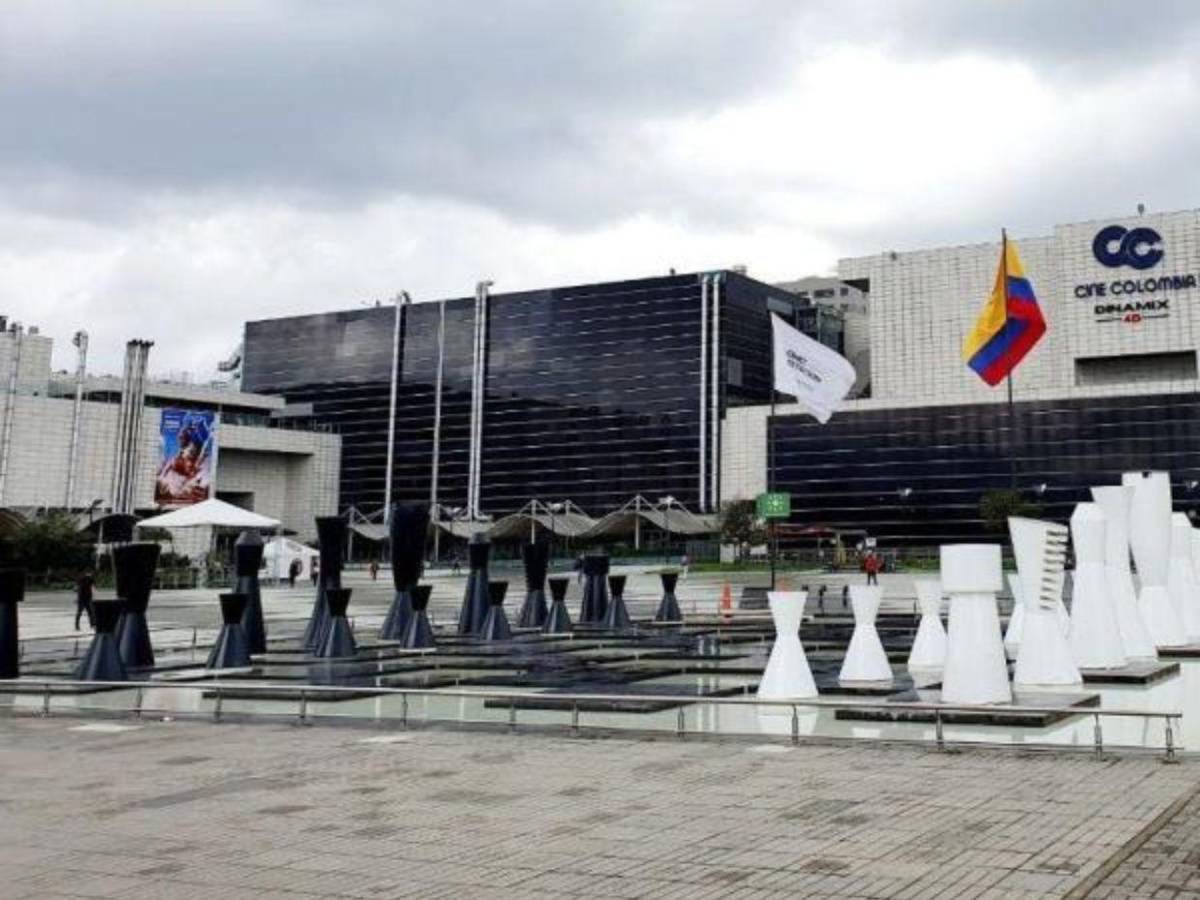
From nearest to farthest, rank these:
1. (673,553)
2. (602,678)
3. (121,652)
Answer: (602,678) < (121,652) < (673,553)

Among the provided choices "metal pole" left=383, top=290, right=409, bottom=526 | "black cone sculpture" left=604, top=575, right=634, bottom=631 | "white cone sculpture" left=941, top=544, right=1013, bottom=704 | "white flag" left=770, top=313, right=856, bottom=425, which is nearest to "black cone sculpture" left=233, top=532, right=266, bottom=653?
"black cone sculpture" left=604, top=575, right=634, bottom=631

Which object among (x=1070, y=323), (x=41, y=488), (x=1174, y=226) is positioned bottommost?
(x=41, y=488)

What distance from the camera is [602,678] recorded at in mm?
16078

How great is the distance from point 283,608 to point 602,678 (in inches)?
1024

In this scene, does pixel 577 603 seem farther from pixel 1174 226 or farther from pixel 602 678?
pixel 1174 226

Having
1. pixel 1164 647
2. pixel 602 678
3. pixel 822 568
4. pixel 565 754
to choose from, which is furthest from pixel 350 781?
pixel 822 568

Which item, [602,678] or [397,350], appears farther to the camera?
[397,350]

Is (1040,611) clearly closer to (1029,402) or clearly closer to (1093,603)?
(1093,603)

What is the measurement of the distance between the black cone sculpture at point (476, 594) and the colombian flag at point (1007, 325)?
14322mm

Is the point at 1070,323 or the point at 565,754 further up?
the point at 1070,323

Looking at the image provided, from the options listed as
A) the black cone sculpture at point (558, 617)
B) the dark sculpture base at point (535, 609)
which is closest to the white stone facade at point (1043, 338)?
the dark sculpture base at point (535, 609)

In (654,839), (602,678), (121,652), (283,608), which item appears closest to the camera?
(654,839)

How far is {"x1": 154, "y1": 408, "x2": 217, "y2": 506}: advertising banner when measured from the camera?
83875 millimetres

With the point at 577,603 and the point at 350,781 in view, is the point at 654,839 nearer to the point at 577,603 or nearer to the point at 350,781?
the point at 350,781
